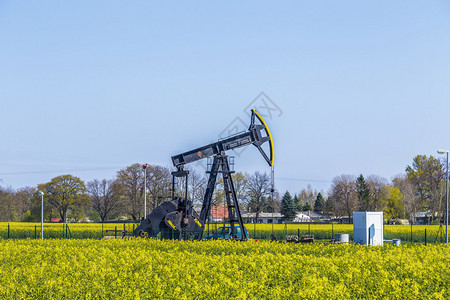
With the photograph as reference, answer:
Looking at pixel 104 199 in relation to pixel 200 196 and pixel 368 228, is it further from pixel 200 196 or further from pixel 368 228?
pixel 368 228

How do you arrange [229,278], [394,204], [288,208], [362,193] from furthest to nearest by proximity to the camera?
[288,208] → [362,193] → [394,204] → [229,278]

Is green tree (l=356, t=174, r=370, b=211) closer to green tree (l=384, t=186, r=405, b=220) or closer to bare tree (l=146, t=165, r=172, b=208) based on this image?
green tree (l=384, t=186, r=405, b=220)

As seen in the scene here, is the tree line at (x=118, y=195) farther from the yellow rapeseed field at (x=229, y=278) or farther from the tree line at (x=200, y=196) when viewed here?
the yellow rapeseed field at (x=229, y=278)

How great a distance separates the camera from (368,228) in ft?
108

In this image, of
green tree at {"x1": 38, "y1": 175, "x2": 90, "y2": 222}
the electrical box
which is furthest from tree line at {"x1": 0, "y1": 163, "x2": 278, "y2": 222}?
the electrical box

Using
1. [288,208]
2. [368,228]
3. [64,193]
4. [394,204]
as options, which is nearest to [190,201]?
[368,228]

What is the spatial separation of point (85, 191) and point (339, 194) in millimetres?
47738

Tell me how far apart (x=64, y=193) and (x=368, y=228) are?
67.4 m

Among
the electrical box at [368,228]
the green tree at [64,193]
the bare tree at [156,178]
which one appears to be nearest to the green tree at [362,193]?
the bare tree at [156,178]

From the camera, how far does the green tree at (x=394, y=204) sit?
103 meters

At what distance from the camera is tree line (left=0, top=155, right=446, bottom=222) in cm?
8506

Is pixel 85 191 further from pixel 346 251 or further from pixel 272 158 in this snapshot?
pixel 346 251

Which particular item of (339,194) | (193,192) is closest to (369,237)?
(193,192)

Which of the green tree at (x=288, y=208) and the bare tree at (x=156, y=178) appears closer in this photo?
the bare tree at (x=156, y=178)
